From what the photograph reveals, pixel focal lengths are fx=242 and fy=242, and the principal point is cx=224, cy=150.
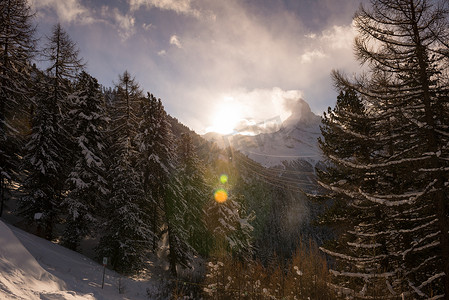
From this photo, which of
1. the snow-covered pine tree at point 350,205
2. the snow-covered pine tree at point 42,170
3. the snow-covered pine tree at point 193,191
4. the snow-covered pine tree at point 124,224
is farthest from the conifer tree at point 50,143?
the snow-covered pine tree at point 350,205

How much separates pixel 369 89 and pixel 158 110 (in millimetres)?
16717

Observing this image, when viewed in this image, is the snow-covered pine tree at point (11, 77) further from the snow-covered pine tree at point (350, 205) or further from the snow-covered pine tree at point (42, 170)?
the snow-covered pine tree at point (350, 205)

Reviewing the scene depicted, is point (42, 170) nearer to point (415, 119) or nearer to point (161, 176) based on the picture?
point (161, 176)

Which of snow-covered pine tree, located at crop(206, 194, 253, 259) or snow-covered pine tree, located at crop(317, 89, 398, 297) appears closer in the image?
snow-covered pine tree, located at crop(317, 89, 398, 297)

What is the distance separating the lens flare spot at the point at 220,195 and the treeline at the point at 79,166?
18.9 inches

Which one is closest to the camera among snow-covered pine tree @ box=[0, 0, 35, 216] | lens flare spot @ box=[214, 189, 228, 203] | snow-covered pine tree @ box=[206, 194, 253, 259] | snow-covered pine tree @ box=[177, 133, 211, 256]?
snow-covered pine tree @ box=[0, 0, 35, 216]

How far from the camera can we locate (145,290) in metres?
14.4

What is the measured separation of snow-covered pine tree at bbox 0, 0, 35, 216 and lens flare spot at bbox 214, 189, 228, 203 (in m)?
14.8

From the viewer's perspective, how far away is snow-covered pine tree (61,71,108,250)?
642 inches

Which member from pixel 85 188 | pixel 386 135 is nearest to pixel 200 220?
pixel 85 188

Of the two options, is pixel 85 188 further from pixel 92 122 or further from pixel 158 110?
pixel 158 110

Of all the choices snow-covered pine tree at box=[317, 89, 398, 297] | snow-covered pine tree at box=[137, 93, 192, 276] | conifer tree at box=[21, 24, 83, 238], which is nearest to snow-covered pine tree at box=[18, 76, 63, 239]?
conifer tree at box=[21, 24, 83, 238]

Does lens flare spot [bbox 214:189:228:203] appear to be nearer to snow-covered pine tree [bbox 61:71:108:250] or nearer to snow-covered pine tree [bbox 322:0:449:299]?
snow-covered pine tree [bbox 61:71:108:250]

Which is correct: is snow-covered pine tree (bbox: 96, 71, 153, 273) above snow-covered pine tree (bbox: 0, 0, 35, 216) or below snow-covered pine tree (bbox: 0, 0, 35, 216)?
below
